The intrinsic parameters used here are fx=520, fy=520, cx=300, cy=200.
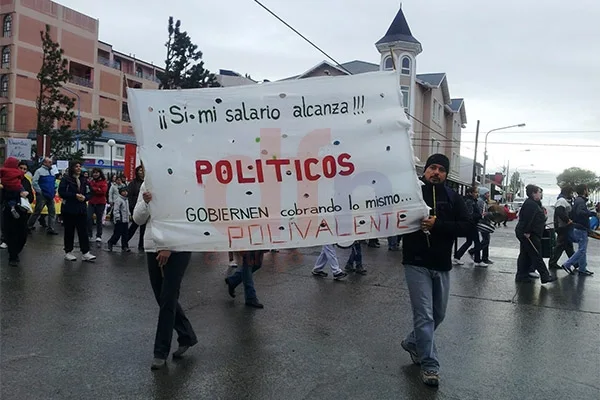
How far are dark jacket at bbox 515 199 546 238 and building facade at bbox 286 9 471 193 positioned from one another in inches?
778

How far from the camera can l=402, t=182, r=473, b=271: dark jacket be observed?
4.27 m

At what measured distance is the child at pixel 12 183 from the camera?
8.33m

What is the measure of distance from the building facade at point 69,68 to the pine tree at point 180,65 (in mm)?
7006

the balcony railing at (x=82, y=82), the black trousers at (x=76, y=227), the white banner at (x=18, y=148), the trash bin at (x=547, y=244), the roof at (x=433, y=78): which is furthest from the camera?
the balcony railing at (x=82, y=82)

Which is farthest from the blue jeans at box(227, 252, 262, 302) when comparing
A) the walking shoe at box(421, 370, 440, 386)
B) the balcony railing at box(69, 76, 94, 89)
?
the balcony railing at box(69, 76, 94, 89)

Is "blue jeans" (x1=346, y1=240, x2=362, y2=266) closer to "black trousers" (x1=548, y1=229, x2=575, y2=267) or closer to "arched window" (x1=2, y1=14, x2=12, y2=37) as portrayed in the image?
"black trousers" (x1=548, y1=229, x2=575, y2=267)

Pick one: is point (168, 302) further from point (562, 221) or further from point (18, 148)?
point (18, 148)

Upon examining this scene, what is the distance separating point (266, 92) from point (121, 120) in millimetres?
66056

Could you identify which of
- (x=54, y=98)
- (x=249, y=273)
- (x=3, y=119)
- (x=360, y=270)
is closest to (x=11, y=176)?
(x=249, y=273)

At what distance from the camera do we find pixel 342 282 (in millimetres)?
8297

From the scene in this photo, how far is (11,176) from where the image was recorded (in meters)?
8.49

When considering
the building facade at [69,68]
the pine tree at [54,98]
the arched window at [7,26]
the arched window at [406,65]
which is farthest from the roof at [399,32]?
the arched window at [7,26]

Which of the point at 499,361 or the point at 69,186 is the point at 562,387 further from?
the point at 69,186

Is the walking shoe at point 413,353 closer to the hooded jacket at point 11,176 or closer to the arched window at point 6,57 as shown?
the hooded jacket at point 11,176
